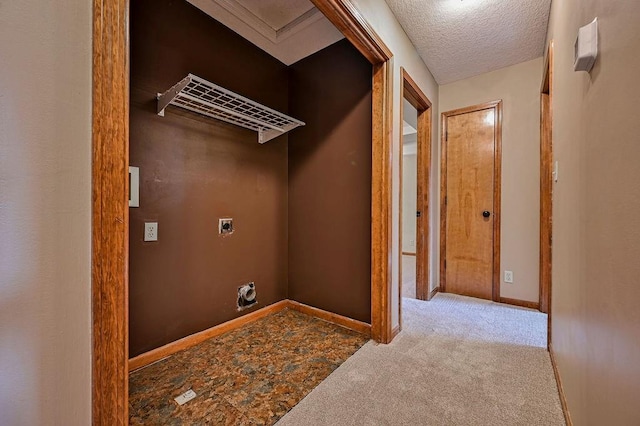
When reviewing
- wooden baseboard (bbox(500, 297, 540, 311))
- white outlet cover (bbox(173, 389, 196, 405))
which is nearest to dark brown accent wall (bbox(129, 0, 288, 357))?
white outlet cover (bbox(173, 389, 196, 405))

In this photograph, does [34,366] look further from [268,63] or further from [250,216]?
[268,63]

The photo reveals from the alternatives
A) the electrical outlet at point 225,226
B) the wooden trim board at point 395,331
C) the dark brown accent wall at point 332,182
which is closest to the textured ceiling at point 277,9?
the dark brown accent wall at point 332,182

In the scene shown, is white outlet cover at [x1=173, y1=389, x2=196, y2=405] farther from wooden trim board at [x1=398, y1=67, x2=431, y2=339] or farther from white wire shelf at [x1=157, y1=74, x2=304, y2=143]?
wooden trim board at [x1=398, y1=67, x2=431, y2=339]

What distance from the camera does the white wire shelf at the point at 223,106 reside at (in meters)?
1.64

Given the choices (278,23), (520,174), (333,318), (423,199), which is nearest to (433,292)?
(423,199)

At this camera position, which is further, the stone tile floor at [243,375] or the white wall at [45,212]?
the stone tile floor at [243,375]

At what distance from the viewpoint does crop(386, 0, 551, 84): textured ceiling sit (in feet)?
6.69

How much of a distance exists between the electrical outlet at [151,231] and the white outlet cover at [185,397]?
3.13ft

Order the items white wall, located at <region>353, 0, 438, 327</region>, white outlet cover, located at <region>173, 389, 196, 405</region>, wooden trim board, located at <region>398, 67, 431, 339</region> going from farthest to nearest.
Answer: wooden trim board, located at <region>398, 67, 431, 339</region>
white wall, located at <region>353, 0, 438, 327</region>
white outlet cover, located at <region>173, 389, 196, 405</region>

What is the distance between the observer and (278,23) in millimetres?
2250

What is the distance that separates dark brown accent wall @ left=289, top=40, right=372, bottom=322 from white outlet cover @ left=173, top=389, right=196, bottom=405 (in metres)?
1.26

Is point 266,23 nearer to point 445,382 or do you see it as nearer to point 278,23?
point 278,23

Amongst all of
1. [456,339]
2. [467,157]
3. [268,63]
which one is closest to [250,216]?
[268,63]

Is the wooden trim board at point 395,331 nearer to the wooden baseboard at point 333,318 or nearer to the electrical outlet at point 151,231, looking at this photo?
the wooden baseboard at point 333,318
